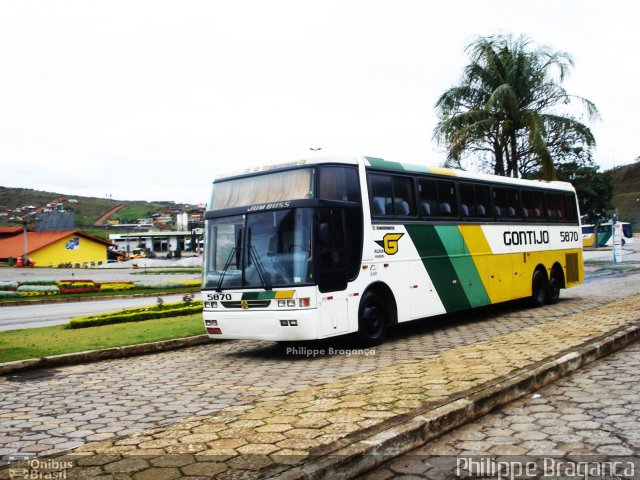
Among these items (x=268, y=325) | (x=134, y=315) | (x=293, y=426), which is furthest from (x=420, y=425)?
(x=134, y=315)

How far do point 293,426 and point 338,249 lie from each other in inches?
200

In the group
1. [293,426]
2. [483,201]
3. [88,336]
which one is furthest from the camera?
[483,201]

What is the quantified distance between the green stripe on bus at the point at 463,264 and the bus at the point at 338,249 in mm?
23

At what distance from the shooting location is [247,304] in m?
9.66

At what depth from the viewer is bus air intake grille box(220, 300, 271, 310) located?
9.50 meters

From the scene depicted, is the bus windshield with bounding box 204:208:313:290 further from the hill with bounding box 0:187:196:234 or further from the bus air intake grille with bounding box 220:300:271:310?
the hill with bounding box 0:187:196:234

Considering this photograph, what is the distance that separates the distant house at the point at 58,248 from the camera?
62.3 m

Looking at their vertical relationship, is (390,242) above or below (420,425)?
above

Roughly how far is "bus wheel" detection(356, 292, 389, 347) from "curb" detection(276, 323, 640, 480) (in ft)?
11.8

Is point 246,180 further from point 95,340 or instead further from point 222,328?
point 95,340

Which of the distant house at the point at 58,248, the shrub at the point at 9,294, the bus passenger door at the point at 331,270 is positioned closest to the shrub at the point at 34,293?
the shrub at the point at 9,294

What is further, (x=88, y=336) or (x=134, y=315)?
(x=134, y=315)

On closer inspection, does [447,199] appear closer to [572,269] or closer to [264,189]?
[264,189]

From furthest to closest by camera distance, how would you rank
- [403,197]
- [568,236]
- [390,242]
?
[568,236]
[403,197]
[390,242]
